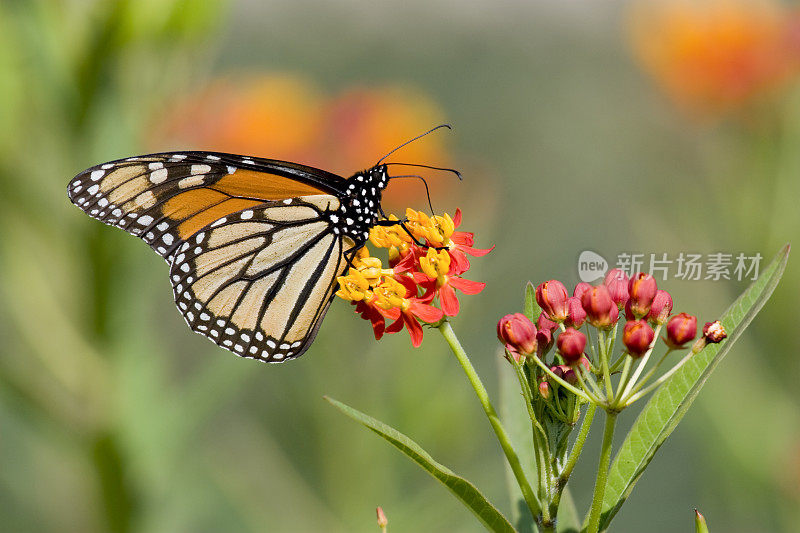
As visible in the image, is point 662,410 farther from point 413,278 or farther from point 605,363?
point 413,278

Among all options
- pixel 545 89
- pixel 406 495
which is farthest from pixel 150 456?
pixel 545 89

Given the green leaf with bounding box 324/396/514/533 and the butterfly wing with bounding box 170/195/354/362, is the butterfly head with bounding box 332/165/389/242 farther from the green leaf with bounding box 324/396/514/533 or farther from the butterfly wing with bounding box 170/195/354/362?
the green leaf with bounding box 324/396/514/533

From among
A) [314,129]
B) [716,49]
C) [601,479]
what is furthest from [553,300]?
[716,49]

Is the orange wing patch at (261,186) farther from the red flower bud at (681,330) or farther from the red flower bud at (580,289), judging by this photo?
the red flower bud at (681,330)

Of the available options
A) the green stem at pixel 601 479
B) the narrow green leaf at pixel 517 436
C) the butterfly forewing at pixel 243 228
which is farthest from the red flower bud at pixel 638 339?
the butterfly forewing at pixel 243 228

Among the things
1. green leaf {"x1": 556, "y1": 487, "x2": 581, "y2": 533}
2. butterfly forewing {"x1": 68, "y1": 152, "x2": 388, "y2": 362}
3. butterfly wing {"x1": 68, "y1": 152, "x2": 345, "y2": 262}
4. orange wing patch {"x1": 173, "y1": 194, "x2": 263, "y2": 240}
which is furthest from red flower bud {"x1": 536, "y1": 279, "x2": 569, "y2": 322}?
orange wing patch {"x1": 173, "y1": 194, "x2": 263, "y2": 240}

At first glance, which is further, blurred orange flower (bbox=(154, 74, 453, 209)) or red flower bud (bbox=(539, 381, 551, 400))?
blurred orange flower (bbox=(154, 74, 453, 209))

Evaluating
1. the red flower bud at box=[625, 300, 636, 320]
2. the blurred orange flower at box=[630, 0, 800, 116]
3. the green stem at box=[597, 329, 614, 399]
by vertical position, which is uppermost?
the blurred orange flower at box=[630, 0, 800, 116]
